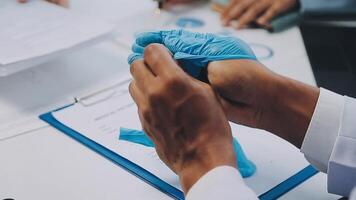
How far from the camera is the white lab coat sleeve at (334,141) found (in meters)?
0.61

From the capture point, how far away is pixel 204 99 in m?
0.56

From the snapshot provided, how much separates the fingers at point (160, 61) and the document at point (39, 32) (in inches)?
11.8

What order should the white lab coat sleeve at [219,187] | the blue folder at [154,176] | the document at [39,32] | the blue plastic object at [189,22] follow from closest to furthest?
the white lab coat sleeve at [219,187]
the blue folder at [154,176]
the document at [39,32]
the blue plastic object at [189,22]

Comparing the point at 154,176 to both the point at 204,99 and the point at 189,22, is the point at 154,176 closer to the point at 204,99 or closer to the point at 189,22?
the point at 204,99

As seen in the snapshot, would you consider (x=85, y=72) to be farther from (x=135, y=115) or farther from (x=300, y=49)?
(x=300, y=49)

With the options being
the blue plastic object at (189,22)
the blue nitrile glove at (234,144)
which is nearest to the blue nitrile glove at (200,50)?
the blue nitrile glove at (234,144)

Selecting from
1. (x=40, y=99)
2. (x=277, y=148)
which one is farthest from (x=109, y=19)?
(x=277, y=148)

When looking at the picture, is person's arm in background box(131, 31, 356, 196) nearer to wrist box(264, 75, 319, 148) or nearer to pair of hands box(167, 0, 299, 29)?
wrist box(264, 75, 319, 148)

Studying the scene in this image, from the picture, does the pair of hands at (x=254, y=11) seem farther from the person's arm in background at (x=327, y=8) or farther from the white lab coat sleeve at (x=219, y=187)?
the white lab coat sleeve at (x=219, y=187)

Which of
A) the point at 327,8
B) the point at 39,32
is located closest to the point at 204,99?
the point at 39,32

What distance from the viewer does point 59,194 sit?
611 mm

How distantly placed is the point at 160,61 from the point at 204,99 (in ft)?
0.24

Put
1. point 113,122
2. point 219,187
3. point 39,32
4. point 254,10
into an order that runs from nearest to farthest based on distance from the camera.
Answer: point 219,187 < point 113,122 < point 39,32 < point 254,10

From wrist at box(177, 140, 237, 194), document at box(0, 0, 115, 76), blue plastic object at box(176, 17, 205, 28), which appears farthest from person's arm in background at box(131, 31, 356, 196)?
blue plastic object at box(176, 17, 205, 28)
